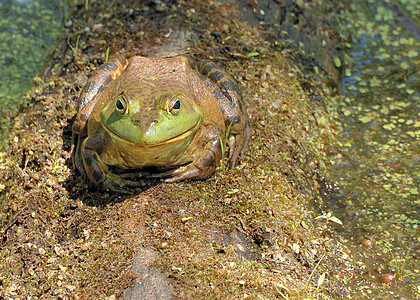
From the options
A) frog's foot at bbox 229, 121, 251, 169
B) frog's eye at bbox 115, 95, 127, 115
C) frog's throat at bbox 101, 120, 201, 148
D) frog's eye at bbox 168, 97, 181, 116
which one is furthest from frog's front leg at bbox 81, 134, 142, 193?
frog's foot at bbox 229, 121, 251, 169

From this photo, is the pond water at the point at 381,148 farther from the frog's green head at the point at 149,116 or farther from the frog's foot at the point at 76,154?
the frog's foot at the point at 76,154

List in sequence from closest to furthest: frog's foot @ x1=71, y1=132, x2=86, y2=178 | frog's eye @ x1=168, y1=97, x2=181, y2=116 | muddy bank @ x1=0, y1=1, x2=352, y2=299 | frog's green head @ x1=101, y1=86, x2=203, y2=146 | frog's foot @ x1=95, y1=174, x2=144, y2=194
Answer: muddy bank @ x1=0, y1=1, x2=352, y2=299 → frog's green head @ x1=101, y1=86, x2=203, y2=146 → frog's eye @ x1=168, y1=97, x2=181, y2=116 → frog's foot @ x1=95, y1=174, x2=144, y2=194 → frog's foot @ x1=71, y1=132, x2=86, y2=178

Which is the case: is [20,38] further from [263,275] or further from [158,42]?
[263,275]

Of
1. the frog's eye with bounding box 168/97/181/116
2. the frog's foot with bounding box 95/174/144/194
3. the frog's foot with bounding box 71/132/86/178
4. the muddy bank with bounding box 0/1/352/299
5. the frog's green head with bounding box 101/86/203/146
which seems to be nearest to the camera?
the muddy bank with bounding box 0/1/352/299

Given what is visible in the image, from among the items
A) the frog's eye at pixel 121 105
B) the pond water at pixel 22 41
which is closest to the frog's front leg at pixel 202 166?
the frog's eye at pixel 121 105

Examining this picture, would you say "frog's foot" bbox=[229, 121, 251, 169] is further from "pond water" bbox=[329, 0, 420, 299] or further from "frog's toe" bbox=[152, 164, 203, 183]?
"pond water" bbox=[329, 0, 420, 299]

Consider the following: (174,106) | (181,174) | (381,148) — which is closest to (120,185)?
(181,174)

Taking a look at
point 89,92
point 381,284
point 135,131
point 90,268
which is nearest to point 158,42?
point 89,92
